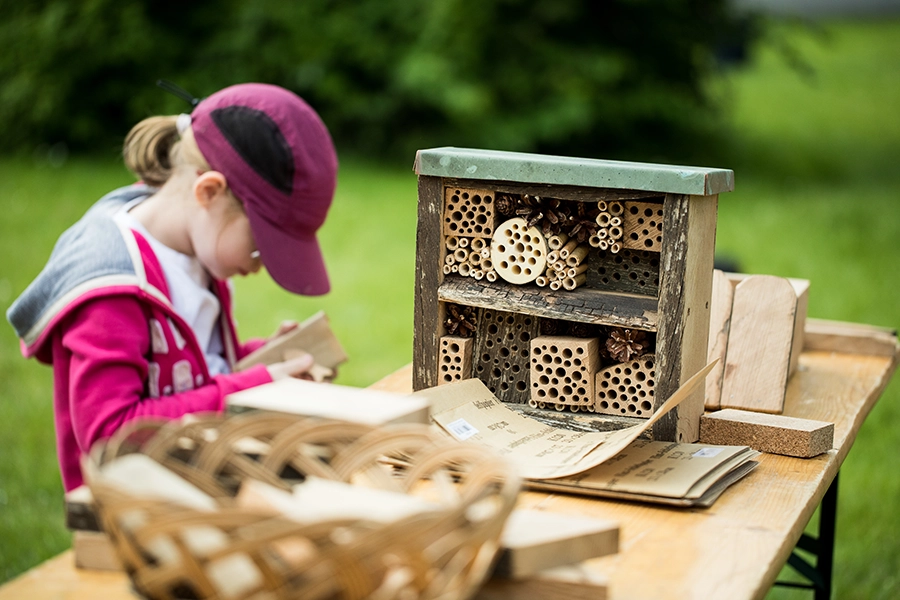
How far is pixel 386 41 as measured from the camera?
8.96 meters

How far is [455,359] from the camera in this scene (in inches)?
72.3

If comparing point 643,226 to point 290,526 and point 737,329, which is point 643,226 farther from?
point 290,526

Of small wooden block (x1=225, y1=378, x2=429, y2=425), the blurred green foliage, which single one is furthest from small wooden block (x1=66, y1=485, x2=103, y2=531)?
the blurred green foliage

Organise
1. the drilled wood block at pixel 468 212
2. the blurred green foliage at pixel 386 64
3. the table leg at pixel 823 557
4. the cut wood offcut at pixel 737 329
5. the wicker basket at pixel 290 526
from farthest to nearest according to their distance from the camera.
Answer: the blurred green foliage at pixel 386 64 → the table leg at pixel 823 557 → the cut wood offcut at pixel 737 329 → the drilled wood block at pixel 468 212 → the wicker basket at pixel 290 526

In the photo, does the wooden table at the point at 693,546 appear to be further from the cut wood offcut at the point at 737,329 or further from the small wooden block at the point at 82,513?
the cut wood offcut at the point at 737,329

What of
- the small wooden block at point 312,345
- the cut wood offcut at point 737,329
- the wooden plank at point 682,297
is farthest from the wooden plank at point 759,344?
the small wooden block at point 312,345

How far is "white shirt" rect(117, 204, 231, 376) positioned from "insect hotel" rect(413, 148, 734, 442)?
529 mm

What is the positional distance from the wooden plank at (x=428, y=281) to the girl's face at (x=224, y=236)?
0.39 meters

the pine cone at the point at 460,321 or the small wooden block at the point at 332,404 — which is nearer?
the small wooden block at the point at 332,404

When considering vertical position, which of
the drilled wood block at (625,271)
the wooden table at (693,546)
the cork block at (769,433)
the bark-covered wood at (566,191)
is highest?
the bark-covered wood at (566,191)

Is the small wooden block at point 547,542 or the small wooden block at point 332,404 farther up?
the small wooden block at point 332,404

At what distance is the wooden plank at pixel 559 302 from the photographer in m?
1.68

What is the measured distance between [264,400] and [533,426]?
66cm

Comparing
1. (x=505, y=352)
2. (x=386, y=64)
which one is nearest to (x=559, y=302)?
(x=505, y=352)
